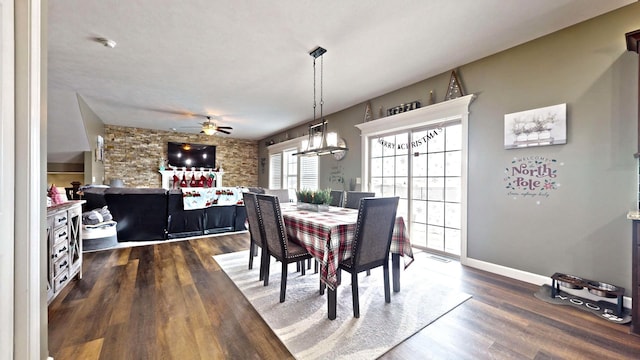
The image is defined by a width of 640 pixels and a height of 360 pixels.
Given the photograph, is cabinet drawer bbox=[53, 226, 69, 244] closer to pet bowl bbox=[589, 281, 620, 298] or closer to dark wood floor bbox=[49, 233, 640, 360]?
dark wood floor bbox=[49, 233, 640, 360]

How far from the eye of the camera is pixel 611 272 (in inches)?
87.4

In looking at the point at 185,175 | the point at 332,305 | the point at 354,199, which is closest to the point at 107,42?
the point at 354,199

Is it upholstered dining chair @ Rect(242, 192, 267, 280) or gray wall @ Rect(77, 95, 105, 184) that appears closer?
upholstered dining chair @ Rect(242, 192, 267, 280)

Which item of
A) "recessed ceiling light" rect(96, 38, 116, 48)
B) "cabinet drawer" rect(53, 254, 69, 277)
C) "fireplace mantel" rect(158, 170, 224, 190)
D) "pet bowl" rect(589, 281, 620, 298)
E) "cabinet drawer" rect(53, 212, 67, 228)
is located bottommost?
"pet bowl" rect(589, 281, 620, 298)

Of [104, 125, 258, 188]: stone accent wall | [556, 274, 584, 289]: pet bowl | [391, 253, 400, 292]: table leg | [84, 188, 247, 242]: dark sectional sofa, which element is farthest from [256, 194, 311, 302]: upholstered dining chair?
[104, 125, 258, 188]: stone accent wall

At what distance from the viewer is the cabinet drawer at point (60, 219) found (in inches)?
84.6

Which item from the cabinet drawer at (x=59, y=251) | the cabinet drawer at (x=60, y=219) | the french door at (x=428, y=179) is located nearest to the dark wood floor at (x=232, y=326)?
the cabinet drawer at (x=59, y=251)

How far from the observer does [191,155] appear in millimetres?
7934

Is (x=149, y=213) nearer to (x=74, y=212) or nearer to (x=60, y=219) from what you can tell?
(x=74, y=212)

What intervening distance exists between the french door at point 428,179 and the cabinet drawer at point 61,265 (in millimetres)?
4105

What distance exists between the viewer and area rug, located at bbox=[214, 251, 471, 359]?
166 centimetres

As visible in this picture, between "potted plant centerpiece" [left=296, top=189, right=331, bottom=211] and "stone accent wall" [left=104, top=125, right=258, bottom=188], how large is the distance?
6303mm

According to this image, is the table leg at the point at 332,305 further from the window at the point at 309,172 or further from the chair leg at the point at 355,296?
the window at the point at 309,172

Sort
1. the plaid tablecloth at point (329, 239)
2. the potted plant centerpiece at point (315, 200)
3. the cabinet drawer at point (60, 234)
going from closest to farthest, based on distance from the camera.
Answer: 1. the plaid tablecloth at point (329, 239)
2. the cabinet drawer at point (60, 234)
3. the potted plant centerpiece at point (315, 200)
